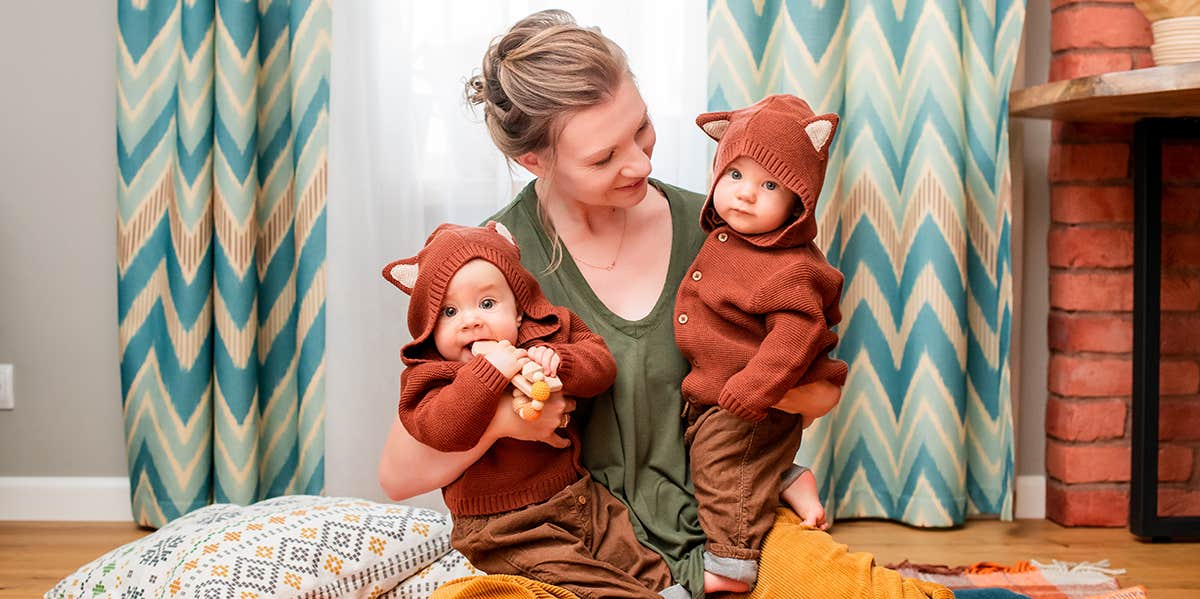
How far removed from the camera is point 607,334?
1.50m

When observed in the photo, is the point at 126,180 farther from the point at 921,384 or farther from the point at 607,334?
the point at 921,384

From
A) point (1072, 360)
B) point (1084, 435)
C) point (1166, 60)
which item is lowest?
point (1084, 435)

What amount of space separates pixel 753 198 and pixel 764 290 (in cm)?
12

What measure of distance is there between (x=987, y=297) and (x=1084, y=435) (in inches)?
14.8

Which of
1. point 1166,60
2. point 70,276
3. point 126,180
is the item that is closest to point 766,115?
point 1166,60

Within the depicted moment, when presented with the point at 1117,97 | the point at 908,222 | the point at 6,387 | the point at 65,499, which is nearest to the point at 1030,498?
the point at 908,222

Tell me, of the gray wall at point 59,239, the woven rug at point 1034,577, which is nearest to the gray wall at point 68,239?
the gray wall at point 59,239

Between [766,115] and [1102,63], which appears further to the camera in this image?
[1102,63]

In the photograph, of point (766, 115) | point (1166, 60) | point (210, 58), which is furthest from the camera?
point (210, 58)

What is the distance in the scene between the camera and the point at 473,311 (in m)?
A: 1.33

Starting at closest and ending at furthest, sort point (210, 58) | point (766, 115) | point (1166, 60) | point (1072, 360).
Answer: point (766, 115)
point (1166, 60)
point (210, 58)
point (1072, 360)

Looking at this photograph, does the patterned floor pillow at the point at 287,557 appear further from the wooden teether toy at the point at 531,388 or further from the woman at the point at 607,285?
the wooden teether toy at the point at 531,388

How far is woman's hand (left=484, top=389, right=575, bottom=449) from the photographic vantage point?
1.32 meters

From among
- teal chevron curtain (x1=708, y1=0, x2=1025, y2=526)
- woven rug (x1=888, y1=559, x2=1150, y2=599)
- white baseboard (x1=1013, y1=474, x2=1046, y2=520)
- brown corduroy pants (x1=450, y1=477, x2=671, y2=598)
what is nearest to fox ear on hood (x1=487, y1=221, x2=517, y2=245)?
brown corduroy pants (x1=450, y1=477, x2=671, y2=598)
